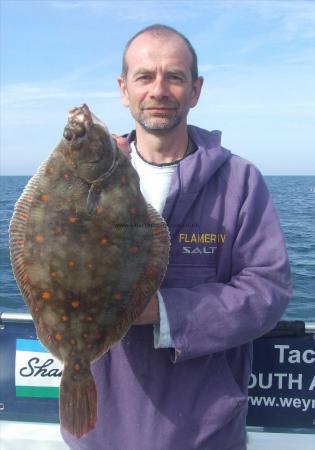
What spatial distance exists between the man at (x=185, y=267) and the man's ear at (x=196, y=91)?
0.07 metres

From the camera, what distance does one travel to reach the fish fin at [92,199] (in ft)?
7.22

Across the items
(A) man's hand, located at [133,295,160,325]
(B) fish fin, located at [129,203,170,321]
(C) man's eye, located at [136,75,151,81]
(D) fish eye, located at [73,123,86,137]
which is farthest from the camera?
(C) man's eye, located at [136,75,151,81]

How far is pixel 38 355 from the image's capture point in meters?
3.65

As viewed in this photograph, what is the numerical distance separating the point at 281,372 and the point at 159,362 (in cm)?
130

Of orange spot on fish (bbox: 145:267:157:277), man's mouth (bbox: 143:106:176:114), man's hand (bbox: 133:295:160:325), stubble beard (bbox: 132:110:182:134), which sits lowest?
man's hand (bbox: 133:295:160:325)

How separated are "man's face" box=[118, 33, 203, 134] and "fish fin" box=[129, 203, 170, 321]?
590 mm

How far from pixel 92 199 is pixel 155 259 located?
1.19 ft

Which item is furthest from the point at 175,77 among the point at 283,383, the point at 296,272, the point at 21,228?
the point at 296,272

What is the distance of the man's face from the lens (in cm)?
266

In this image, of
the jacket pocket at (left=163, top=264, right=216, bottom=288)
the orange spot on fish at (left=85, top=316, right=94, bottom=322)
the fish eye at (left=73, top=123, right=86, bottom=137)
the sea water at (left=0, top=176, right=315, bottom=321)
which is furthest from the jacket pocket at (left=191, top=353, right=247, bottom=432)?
the sea water at (left=0, top=176, right=315, bottom=321)

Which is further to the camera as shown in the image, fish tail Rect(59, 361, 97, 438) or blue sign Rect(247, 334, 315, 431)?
blue sign Rect(247, 334, 315, 431)

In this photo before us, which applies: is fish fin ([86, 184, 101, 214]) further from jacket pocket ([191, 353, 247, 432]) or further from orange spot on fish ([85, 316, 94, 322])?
jacket pocket ([191, 353, 247, 432])

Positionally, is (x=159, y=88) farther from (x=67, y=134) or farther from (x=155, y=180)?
(x=67, y=134)

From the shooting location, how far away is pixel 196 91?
287cm
